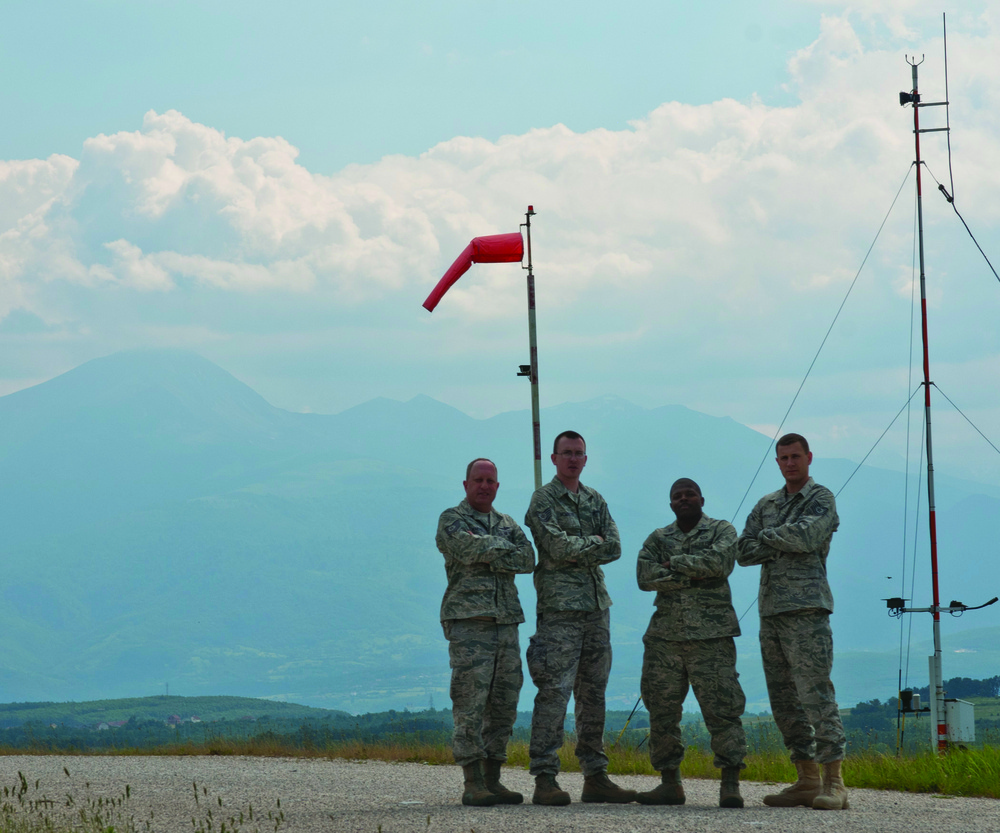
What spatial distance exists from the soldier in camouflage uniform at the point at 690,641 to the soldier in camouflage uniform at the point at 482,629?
0.94 meters

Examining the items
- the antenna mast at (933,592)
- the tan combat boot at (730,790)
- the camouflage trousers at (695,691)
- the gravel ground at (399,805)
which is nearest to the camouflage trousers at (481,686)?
the gravel ground at (399,805)

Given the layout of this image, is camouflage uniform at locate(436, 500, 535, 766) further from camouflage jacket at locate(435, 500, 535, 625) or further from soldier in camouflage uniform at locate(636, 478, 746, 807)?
soldier in camouflage uniform at locate(636, 478, 746, 807)

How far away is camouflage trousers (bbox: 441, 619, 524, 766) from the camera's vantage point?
7.78 m

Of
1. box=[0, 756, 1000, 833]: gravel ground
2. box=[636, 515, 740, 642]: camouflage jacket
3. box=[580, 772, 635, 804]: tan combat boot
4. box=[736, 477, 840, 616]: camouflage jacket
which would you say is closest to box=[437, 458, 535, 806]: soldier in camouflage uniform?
box=[0, 756, 1000, 833]: gravel ground

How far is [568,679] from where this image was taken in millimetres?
7879

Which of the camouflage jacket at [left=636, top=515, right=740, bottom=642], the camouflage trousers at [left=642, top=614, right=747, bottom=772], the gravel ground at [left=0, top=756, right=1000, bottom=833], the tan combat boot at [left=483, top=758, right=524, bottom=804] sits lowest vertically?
the gravel ground at [left=0, top=756, right=1000, bottom=833]

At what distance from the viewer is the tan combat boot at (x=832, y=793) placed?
24.7ft

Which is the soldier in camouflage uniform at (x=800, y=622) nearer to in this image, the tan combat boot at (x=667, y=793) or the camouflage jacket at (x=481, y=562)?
the tan combat boot at (x=667, y=793)

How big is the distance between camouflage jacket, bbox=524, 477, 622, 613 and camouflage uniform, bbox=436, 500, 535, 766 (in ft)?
0.49

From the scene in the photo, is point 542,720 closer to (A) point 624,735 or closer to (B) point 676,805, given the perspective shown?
(B) point 676,805

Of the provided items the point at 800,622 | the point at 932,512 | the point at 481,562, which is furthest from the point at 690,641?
the point at 932,512

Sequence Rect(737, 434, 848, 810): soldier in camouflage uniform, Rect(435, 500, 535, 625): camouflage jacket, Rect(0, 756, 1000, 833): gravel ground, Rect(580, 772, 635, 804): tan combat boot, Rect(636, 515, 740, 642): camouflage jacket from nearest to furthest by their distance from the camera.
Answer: Rect(0, 756, 1000, 833): gravel ground, Rect(737, 434, 848, 810): soldier in camouflage uniform, Rect(636, 515, 740, 642): camouflage jacket, Rect(435, 500, 535, 625): camouflage jacket, Rect(580, 772, 635, 804): tan combat boot

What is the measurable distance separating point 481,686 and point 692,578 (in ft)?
5.32

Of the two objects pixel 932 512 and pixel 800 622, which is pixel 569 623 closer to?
pixel 800 622
